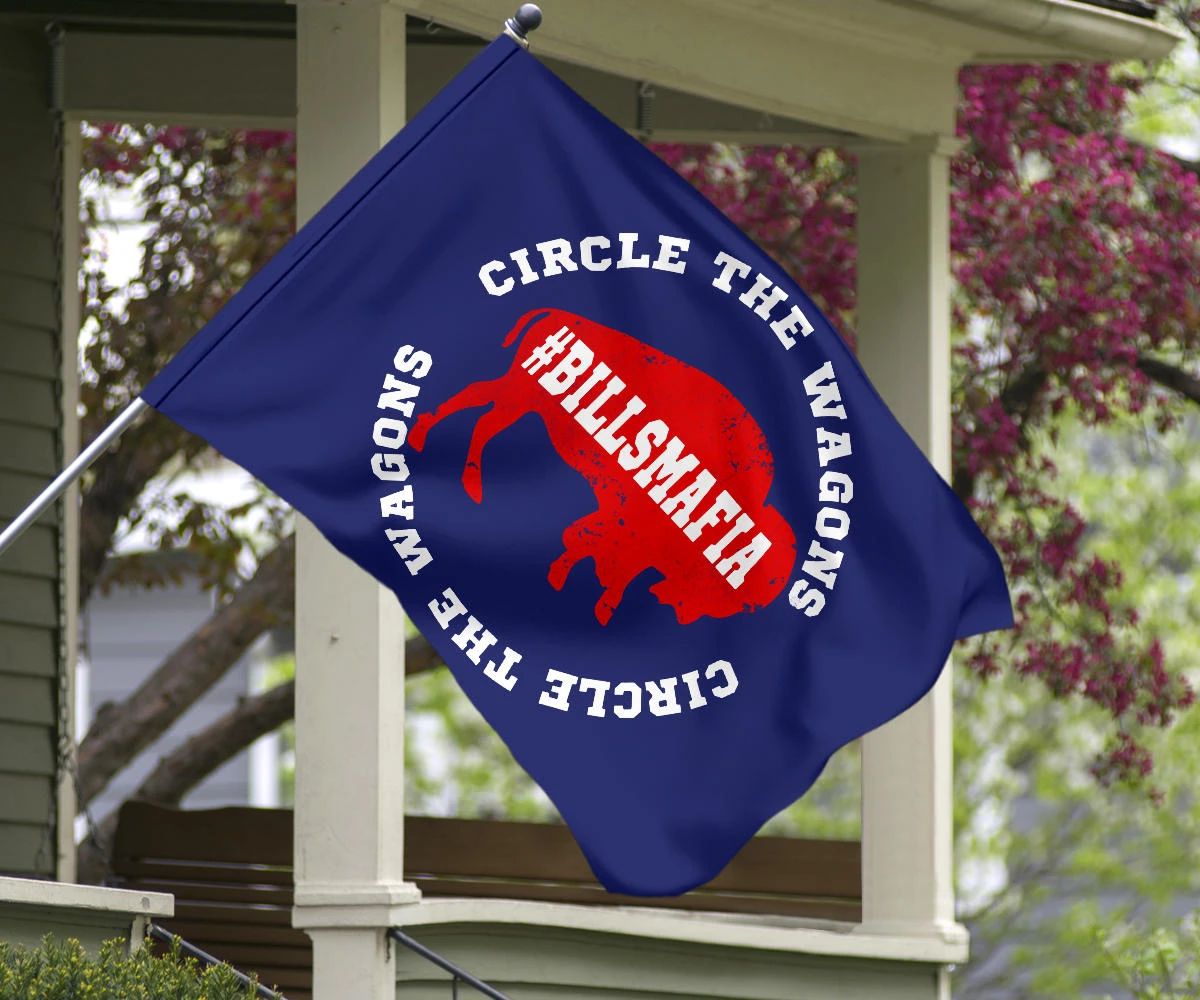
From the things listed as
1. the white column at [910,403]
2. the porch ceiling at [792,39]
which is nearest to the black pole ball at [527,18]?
the porch ceiling at [792,39]

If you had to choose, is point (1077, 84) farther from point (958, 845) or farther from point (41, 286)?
point (958, 845)

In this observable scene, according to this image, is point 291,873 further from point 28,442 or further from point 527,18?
point 527,18

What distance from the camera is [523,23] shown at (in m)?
4.38

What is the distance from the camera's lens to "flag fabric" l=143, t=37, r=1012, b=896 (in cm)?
409

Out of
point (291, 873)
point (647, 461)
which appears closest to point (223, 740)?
point (291, 873)

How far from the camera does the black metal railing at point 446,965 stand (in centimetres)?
514

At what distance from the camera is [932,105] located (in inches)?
270

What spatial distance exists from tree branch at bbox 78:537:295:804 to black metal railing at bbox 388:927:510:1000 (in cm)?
472

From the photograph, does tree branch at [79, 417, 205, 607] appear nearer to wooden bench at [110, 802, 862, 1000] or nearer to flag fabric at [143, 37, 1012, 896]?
wooden bench at [110, 802, 862, 1000]

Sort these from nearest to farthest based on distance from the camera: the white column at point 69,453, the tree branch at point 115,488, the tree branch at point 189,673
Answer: the white column at point 69,453, the tree branch at point 189,673, the tree branch at point 115,488

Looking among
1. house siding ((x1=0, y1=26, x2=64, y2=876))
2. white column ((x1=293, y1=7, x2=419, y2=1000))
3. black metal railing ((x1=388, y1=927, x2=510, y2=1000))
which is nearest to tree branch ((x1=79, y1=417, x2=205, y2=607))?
house siding ((x1=0, y1=26, x2=64, y2=876))

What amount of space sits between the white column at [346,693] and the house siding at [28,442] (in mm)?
2209

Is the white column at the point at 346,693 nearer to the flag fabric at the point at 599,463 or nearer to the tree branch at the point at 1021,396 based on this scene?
the flag fabric at the point at 599,463

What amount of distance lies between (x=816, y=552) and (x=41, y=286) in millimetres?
3661
